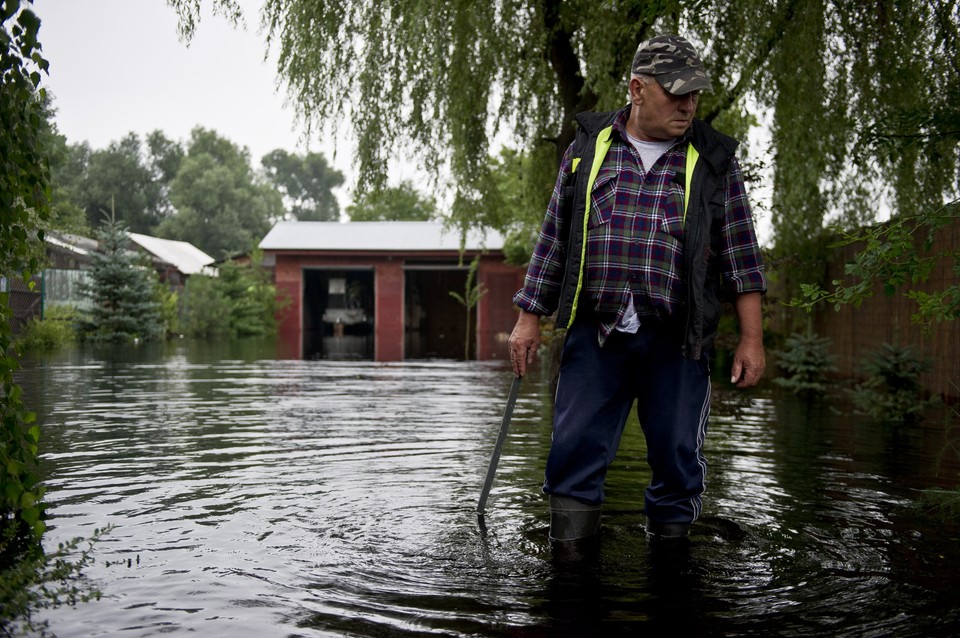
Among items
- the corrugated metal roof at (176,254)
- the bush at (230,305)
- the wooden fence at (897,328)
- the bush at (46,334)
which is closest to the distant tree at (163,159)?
the corrugated metal roof at (176,254)

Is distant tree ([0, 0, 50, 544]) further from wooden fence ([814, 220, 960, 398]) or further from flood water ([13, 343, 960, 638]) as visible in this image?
wooden fence ([814, 220, 960, 398])

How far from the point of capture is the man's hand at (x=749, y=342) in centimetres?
400

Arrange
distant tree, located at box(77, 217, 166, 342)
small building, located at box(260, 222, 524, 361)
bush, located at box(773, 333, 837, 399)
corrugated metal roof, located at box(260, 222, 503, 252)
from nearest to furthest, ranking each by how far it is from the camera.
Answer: bush, located at box(773, 333, 837, 399) → distant tree, located at box(77, 217, 166, 342) → small building, located at box(260, 222, 524, 361) → corrugated metal roof, located at box(260, 222, 503, 252)

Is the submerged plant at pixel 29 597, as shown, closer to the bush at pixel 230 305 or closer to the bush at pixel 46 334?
the bush at pixel 46 334

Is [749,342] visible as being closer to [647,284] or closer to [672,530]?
[647,284]

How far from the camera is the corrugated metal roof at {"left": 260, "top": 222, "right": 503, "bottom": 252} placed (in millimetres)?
36531

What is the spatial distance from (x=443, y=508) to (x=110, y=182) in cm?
7749

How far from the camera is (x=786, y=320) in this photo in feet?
54.3

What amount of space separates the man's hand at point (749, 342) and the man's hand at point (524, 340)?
2.50 feet

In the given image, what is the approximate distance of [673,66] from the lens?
3.86 meters

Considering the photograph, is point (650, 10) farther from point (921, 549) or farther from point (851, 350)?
point (851, 350)

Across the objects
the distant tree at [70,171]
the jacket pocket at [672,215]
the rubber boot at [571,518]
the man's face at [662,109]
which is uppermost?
the distant tree at [70,171]

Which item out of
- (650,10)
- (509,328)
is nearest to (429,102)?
(650,10)

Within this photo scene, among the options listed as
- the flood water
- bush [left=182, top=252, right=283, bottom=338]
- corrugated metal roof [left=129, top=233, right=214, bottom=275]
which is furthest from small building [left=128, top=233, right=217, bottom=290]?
the flood water
